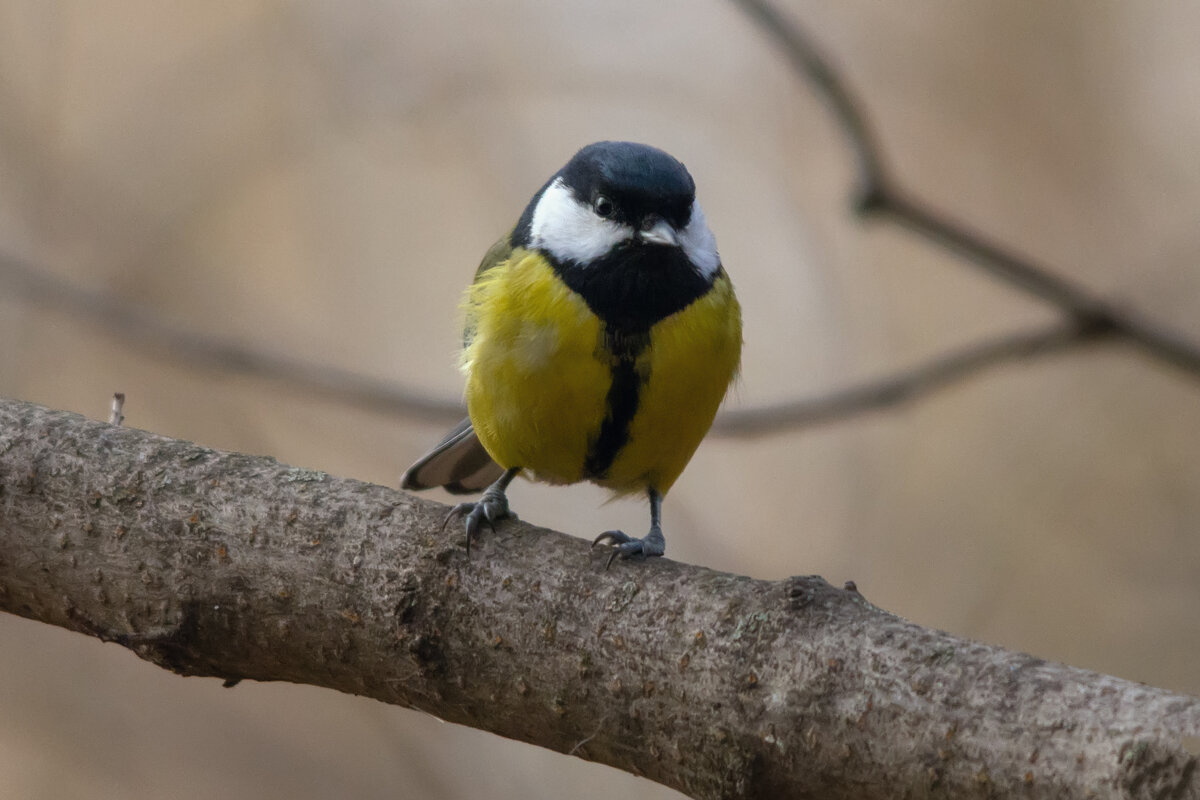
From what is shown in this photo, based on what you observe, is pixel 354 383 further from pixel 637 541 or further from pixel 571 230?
pixel 637 541

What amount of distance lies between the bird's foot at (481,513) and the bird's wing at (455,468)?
2.98 feet

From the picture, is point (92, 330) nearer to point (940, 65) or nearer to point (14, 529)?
point (14, 529)

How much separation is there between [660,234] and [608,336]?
28 centimetres

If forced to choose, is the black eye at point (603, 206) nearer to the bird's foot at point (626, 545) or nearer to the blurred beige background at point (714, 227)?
the bird's foot at point (626, 545)

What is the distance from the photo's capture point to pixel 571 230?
2.65 m

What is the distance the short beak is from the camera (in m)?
2.51

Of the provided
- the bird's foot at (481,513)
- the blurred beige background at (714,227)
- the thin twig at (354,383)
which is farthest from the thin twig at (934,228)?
the blurred beige background at (714,227)

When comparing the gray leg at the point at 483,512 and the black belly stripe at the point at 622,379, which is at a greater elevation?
the black belly stripe at the point at 622,379

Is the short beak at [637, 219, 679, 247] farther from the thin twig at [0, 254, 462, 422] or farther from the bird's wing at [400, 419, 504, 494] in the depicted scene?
the bird's wing at [400, 419, 504, 494]

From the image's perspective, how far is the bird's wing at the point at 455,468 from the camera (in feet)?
9.97


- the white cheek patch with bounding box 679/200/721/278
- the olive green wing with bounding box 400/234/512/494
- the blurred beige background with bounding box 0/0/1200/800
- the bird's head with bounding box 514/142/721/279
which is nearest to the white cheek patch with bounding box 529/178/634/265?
the bird's head with bounding box 514/142/721/279

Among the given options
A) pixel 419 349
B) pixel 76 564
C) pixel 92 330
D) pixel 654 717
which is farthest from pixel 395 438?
pixel 654 717

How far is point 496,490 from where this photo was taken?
7.43ft

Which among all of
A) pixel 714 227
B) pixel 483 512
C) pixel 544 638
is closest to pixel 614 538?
pixel 483 512
